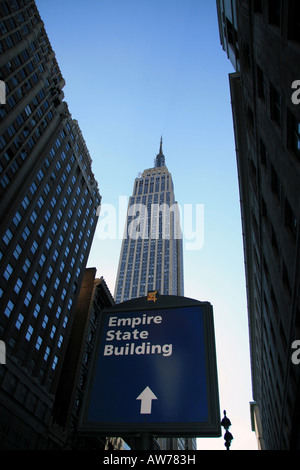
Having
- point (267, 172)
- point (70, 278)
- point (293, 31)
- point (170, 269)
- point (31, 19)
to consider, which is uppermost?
point (170, 269)

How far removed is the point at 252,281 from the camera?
42.6m

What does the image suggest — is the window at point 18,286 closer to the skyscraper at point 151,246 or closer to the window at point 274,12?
the window at point 274,12

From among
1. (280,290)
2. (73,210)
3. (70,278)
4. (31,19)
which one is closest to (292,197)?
(280,290)

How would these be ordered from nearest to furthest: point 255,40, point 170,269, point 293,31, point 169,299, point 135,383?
point 135,383 < point 169,299 < point 293,31 < point 255,40 < point 170,269

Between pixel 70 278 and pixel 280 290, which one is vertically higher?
pixel 70 278

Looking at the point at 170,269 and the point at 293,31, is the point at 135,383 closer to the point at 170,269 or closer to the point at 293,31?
the point at 293,31

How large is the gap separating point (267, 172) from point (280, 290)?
791 centimetres

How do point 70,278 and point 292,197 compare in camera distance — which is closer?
point 292,197

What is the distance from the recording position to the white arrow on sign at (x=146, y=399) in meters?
3.68

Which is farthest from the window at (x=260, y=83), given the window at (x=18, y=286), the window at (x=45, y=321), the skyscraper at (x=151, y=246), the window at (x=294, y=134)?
the skyscraper at (x=151, y=246)

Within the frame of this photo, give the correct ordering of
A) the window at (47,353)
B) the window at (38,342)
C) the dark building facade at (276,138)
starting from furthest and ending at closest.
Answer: the window at (47,353) < the window at (38,342) < the dark building facade at (276,138)

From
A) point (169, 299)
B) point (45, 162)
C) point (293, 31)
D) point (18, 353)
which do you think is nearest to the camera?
point (169, 299)

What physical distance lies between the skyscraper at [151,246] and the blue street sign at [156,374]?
130m

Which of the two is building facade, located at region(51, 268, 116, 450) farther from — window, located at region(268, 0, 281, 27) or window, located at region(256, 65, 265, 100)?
window, located at region(268, 0, 281, 27)
